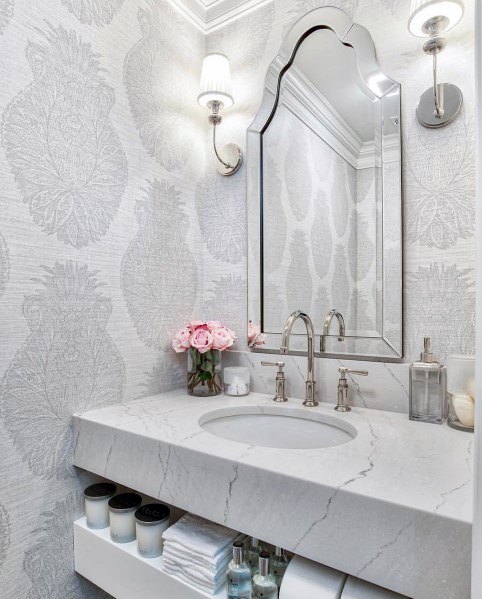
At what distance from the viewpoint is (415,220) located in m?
1.07

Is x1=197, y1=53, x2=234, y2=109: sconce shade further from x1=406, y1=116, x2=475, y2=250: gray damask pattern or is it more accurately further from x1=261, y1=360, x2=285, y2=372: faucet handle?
x1=261, y1=360, x2=285, y2=372: faucet handle

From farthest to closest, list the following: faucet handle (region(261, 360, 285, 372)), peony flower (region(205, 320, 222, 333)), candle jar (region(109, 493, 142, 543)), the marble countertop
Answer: peony flower (region(205, 320, 222, 333)) → faucet handle (region(261, 360, 285, 372)) → candle jar (region(109, 493, 142, 543)) → the marble countertop

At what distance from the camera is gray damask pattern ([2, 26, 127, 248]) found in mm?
976

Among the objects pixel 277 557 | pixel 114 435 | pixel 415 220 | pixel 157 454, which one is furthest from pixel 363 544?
pixel 415 220

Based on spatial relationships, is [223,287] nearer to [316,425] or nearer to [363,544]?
[316,425]

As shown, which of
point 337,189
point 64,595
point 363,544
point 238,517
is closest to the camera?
point 363,544

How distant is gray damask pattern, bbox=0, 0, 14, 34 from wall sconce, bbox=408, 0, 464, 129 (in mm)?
981

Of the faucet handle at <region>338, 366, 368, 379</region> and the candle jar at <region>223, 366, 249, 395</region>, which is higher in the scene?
the faucet handle at <region>338, 366, 368, 379</region>

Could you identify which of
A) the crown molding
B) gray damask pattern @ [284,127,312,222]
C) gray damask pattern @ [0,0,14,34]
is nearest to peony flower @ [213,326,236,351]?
gray damask pattern @ [284,127,312,222]

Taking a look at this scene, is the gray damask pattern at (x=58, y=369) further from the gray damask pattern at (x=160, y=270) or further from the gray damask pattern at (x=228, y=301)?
the gray damask pattern at (x=228, y=301)

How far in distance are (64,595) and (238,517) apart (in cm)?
68

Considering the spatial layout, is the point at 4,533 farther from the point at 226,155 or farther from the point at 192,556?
the point at 226,155

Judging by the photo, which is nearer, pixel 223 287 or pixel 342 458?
pixel 342 458

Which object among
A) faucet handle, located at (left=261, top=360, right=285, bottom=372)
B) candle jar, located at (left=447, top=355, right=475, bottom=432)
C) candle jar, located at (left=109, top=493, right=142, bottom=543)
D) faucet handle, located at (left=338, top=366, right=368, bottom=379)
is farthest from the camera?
faucet handle, located at (left=261, top=360, right=285, bottom=372)
